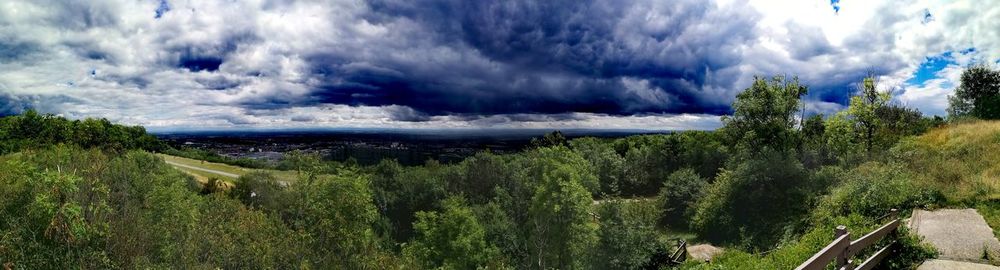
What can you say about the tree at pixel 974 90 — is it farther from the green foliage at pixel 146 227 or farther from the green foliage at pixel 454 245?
the green foliage at pixel 146 227

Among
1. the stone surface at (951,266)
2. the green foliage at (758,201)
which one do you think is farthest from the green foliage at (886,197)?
the green foliage at (758,201)

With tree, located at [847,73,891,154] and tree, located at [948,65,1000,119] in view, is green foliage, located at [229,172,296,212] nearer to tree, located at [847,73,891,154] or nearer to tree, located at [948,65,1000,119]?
tree, located at [847,73,891,154]

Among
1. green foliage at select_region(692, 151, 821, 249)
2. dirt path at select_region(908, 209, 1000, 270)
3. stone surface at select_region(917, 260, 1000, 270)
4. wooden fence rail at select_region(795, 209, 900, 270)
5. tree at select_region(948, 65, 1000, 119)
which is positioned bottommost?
green foliage at select_region(692, 151, 821, 249)

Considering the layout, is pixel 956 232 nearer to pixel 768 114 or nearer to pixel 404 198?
pixel 768 114

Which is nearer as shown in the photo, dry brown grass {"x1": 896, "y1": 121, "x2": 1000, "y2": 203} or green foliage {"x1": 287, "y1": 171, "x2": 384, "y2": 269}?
dry brown grass {"x1": 896, "y1": 121, "x2": 1000, "y2": 203}

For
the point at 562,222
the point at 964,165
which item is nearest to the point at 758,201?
the point at 562,222

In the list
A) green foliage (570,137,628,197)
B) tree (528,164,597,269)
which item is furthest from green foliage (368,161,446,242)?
green foliage (570,137,628,197)

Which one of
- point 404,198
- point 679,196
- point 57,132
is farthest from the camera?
point 57,132
